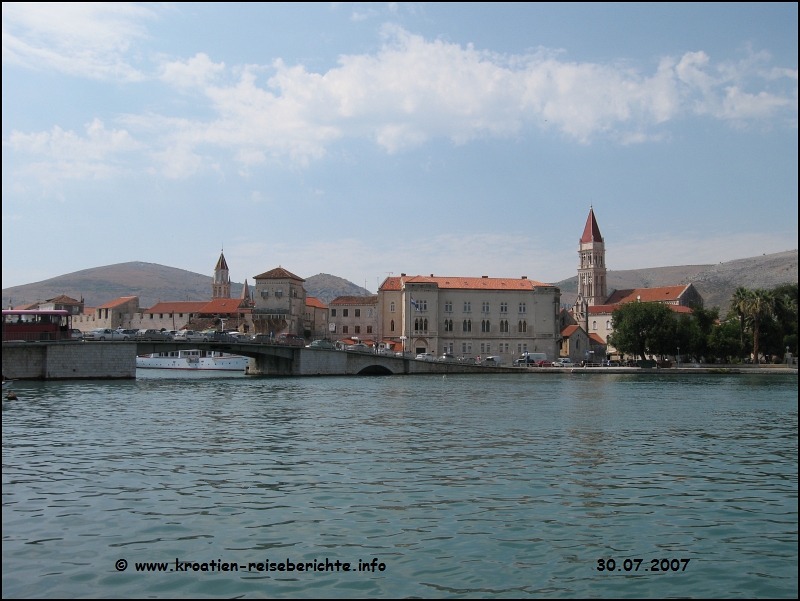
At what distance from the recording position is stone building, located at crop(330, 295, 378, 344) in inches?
4171

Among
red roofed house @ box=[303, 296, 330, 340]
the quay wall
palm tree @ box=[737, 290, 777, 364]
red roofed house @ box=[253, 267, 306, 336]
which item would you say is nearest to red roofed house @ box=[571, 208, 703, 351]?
palm tree @ box=[737, 290, 777, 364]

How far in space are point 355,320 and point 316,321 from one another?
12795mm

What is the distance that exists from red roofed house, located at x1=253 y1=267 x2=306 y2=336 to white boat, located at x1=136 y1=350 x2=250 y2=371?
5.73 m

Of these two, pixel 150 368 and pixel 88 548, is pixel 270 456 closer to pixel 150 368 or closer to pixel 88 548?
pixel 88 548

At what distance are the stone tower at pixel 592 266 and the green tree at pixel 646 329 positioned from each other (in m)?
48.3

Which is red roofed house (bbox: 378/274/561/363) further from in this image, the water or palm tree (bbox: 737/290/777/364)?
the water

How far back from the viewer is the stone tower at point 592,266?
146375mm

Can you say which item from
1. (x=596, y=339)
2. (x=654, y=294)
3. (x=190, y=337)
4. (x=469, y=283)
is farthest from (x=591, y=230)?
(x=190, y=337)

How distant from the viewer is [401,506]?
569 inches

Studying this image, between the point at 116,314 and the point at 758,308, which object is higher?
the point at 116,314

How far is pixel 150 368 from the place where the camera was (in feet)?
365

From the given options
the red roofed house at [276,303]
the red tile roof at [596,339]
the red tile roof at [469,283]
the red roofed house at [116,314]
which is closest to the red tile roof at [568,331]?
the red tile roof at [469,283]

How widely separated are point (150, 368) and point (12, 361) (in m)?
57.0

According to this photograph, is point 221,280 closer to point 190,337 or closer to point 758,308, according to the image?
point 190,337
